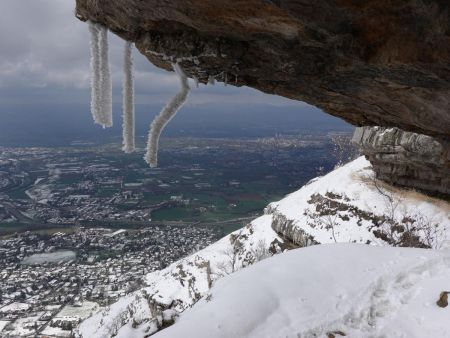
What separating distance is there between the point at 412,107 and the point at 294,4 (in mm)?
3771

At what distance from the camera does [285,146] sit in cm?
15750

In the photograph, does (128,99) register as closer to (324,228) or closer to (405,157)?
(405,157)

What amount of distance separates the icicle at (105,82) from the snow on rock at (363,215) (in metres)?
17.4

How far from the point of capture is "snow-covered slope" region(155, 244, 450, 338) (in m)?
7.98

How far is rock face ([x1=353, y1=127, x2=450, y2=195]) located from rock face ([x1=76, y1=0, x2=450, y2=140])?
14.5 m

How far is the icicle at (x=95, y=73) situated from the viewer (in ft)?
15.2

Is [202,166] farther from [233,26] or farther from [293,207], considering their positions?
[233,26]

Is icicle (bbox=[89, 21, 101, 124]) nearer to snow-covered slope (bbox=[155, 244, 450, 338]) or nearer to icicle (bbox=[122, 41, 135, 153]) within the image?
icicle (bbox=[122, 41, 135, 153])

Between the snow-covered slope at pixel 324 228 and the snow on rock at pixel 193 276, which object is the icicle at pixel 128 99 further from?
the snow on rock at pixel 193 276

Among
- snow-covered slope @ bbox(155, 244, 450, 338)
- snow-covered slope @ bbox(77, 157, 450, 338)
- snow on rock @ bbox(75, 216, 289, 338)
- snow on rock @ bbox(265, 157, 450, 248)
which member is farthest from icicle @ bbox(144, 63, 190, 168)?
snow on rock @ bbox(75, 216, 289, 338)

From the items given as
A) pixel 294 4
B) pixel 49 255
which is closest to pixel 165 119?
pixel 294 4

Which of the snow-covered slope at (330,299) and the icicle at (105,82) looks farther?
the snow-covered slope at (330,299)

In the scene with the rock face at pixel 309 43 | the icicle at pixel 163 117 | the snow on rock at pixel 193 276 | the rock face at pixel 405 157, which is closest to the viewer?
the rock face at pixel 309 43

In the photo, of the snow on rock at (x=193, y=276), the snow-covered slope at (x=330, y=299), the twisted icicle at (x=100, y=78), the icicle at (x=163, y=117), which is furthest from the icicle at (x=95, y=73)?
the snow on rock at (x=193, y=276)
